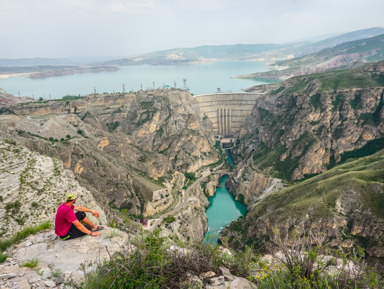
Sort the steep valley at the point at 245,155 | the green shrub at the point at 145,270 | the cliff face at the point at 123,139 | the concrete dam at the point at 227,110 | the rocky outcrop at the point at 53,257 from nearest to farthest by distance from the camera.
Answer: the green shrub at the point at 145,270
the rocky outcrop at the point at 53,257
the steep valley at the point at 245,155
the cliff face at the point at 123,139
the concrete dam at the point at 227,110

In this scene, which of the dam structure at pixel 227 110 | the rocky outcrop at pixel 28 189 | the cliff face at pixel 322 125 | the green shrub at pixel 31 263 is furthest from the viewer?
the dam structure at pixel 227 110

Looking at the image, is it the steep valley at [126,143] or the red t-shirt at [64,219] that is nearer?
the red t-shirt at [64,219]

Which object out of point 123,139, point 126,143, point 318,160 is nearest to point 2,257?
point 126,143

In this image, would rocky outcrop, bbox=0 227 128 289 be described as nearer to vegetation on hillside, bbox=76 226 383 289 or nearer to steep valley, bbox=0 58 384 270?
vegetation on hillside, bbox=76 226 383 289

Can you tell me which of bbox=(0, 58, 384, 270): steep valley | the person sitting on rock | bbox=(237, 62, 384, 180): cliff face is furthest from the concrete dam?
the person sitting on rock

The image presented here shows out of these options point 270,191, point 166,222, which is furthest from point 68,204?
point 270,191

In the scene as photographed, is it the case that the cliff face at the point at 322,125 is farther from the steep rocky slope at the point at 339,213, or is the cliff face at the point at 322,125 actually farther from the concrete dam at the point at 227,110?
the concrete dam at the point at 227,110

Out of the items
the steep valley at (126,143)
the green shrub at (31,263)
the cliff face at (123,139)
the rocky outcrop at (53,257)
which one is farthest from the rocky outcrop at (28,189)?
the cliff face at (123,139)

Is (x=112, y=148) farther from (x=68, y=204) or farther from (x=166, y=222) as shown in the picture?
(x=68, y=204)
